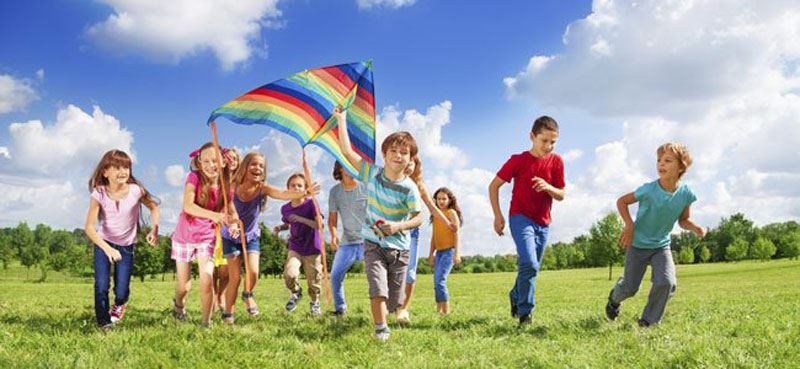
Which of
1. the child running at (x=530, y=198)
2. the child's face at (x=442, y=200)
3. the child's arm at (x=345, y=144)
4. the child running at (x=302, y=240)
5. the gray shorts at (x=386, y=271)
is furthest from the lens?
the child's face at (x=442, y=200)

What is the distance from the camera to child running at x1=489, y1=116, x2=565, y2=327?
26.6ft

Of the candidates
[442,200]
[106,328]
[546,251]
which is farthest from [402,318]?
[546,251]

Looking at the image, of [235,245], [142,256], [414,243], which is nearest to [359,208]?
[414,243]

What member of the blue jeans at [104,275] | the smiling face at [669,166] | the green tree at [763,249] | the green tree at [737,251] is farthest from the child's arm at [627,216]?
the green tree at [737,251]

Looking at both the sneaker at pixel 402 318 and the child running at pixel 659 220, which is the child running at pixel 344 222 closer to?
the sneaker at pixel 402 318

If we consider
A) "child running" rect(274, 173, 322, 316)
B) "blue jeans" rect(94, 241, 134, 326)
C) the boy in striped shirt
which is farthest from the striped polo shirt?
"child running" rect(274, 173, 322, 316)

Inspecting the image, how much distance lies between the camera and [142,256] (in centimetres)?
6550

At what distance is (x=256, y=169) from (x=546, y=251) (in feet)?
321

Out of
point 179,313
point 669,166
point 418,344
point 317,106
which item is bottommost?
point 418,344

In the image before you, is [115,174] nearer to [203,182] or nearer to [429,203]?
[203,182]

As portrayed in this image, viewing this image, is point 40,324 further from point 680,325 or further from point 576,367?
point 680,325

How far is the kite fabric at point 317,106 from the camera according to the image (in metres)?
8.27

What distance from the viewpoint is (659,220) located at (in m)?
7.90

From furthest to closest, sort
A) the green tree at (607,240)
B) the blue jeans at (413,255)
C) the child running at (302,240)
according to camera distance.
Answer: the green tree at (607,240)
the child running at (302,240)
the blue jeans at (413,255)
